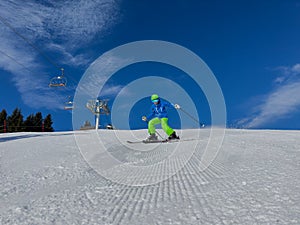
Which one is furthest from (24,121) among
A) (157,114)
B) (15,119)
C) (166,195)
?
(166,195)

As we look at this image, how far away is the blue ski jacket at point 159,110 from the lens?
300 inches

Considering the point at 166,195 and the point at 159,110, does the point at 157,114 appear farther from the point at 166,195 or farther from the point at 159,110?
the point at 166,195

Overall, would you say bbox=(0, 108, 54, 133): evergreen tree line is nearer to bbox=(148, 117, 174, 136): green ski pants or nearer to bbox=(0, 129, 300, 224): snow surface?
bbox=(148, 117, 174, 136): green ski pants

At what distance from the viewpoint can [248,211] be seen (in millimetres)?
1328

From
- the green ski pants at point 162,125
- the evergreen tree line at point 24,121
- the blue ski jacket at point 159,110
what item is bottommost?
the green ski pants at point 162,125

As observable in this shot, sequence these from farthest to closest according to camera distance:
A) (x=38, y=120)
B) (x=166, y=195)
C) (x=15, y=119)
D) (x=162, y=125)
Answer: (x=38, y=120)
(x=15, y=119)
(x=162, y=125)
(x=166, y=195)

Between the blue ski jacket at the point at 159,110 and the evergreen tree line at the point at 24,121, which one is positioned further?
the evergreen tree line at the point at 24,121

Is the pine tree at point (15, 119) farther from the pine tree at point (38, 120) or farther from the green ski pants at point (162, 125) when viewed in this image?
the green ski pants at point (162, 125)

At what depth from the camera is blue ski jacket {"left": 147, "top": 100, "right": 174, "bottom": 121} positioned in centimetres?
762

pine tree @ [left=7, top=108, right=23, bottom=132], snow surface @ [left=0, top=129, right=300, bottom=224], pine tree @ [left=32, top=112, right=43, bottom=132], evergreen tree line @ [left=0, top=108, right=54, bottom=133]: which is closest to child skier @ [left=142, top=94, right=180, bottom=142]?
snow surface @ [left=0, top=129, right=300, bottom=224]

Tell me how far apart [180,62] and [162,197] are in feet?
20.5

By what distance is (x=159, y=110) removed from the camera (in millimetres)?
7656

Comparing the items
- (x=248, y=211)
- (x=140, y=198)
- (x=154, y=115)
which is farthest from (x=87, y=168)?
(x=154, y=115)

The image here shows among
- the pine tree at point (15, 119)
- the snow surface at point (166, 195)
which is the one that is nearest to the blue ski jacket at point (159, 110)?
the snow surface at point (166, 195)
